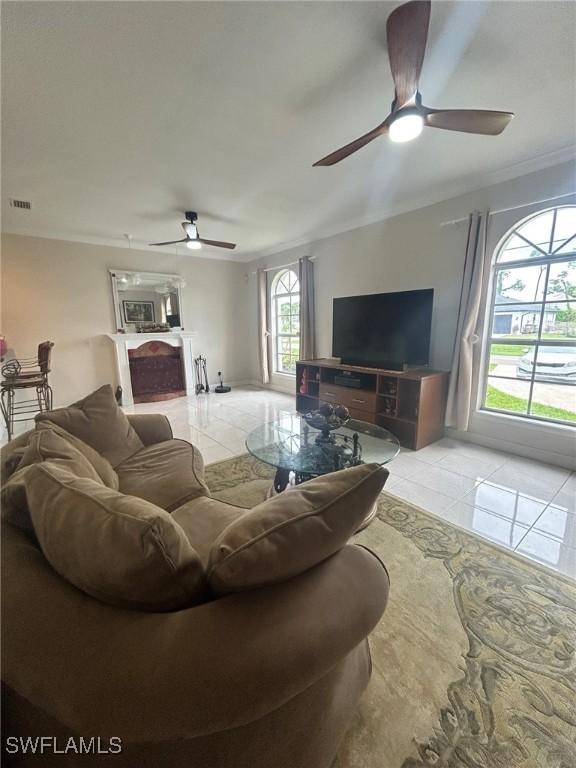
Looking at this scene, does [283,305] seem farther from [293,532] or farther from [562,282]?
[293,532]

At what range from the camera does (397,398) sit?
3299 millimetres

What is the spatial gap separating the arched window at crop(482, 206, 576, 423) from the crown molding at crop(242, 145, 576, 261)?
0.38 metres

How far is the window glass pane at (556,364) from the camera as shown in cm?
273

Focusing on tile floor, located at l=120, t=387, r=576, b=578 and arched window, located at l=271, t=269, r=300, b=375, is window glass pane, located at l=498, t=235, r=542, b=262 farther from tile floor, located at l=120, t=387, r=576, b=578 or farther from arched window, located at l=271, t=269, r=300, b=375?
arched window, located at l=271, t=269, r=300, b=375

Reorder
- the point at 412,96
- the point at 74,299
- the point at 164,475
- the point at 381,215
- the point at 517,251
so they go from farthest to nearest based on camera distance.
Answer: the point at 74,299 → the point at 381,215 → the point at 517,251 → the point at 164,475 → the point at 412,96

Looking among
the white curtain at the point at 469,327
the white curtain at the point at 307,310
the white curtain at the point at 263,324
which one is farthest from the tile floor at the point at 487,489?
the white curtain at the point at 263,324

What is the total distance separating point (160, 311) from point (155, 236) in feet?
3.88

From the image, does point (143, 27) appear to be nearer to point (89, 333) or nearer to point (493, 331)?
point (493, 331)

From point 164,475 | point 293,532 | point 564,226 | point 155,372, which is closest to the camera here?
point 293,532

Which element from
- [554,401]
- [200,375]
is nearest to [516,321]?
[554,401]

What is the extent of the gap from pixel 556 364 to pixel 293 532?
10.7ft

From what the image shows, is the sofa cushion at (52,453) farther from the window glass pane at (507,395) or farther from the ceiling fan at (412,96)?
the window glass pane at (507,395)

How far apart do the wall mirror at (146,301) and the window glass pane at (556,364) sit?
5.04 metres

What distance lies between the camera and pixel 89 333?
15.4ft
